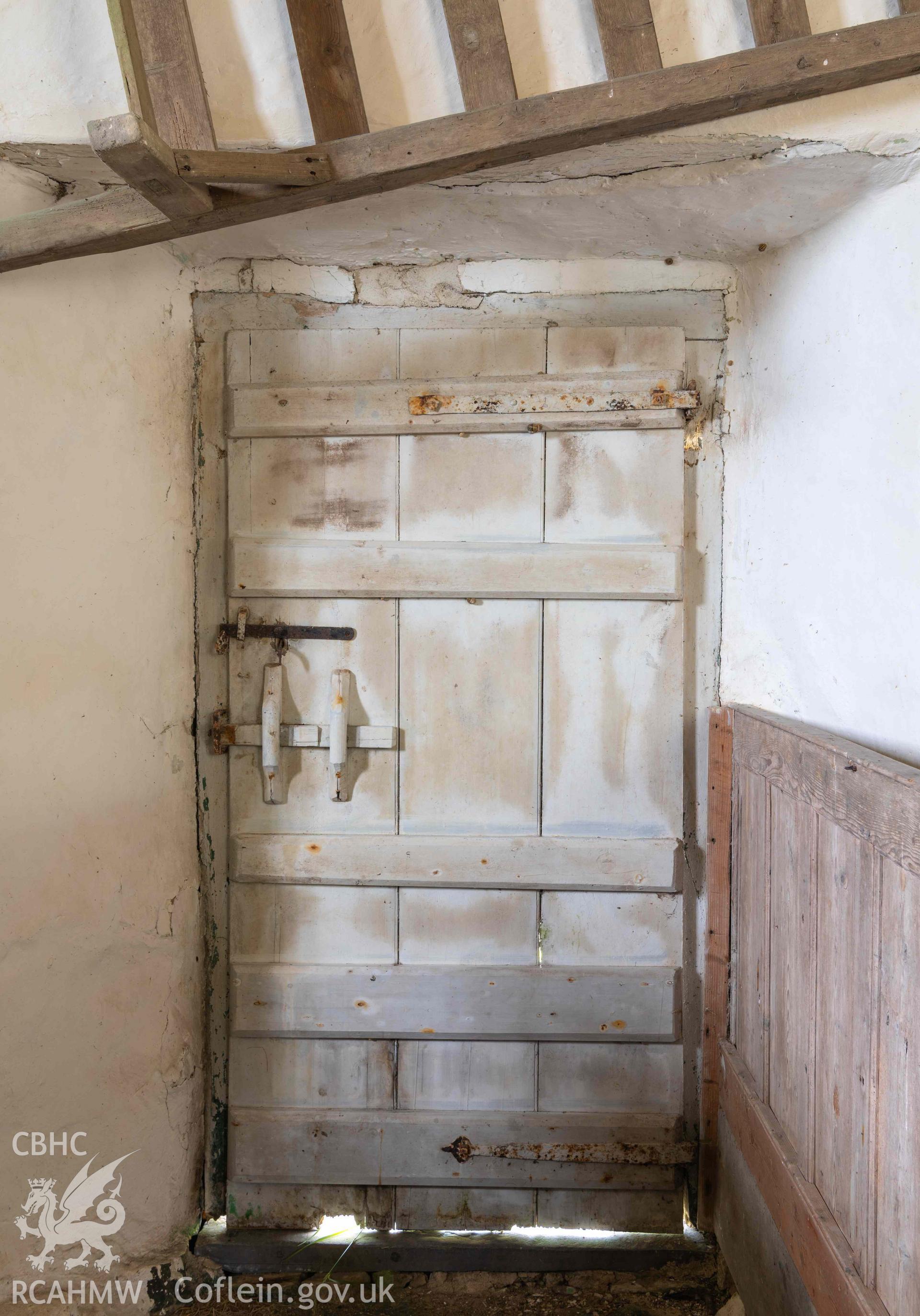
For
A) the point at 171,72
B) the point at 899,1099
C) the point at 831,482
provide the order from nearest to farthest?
1. the point at 899,1099
2. the point at 171,72
3. the point at 831,482

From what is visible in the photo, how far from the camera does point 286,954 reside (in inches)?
60.8

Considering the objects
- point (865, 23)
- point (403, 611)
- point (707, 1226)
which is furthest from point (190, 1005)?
point (865, 23)

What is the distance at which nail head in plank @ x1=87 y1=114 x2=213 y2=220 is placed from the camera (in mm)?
902

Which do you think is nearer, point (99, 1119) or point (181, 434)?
point (99, 1119)

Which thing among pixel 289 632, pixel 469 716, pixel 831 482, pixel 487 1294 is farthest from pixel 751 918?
pixel 289 632

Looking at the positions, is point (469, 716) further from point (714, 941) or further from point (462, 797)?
point (714, 941)

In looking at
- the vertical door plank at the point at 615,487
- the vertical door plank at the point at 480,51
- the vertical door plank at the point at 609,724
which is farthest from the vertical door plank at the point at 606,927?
the vertical door plank at the point at 480,51

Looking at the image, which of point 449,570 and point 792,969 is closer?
point 792,969

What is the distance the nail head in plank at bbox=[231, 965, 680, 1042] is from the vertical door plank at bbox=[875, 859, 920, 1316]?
64 cm

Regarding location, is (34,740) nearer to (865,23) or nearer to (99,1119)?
(99,1119)

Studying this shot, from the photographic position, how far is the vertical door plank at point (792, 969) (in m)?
1.09

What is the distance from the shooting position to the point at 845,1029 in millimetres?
960

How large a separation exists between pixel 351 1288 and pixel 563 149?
1948mm

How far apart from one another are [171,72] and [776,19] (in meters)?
0.82
